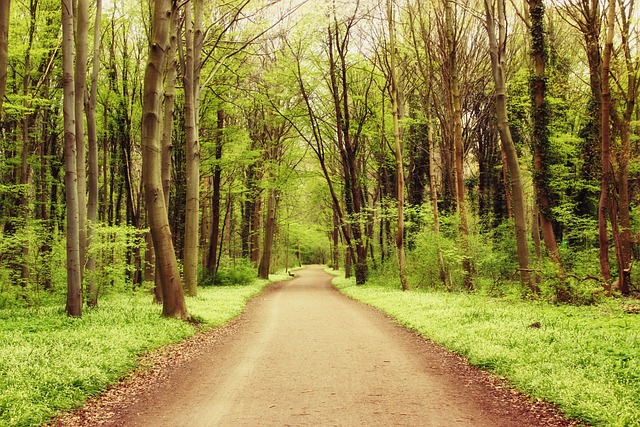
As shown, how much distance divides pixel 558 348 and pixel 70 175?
Answer: 10468mm

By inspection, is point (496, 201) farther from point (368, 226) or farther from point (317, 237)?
point (317, 237)

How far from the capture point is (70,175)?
10.6 metres

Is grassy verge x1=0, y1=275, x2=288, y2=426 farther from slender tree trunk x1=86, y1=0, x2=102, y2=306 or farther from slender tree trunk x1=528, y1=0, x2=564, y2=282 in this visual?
slender tree trunk x1=528, y1=0, x2=564, y2=282

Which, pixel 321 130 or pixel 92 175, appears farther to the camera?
pixel 321 130

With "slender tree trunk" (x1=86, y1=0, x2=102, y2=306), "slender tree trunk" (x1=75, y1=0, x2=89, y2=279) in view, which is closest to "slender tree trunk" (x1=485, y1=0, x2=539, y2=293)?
"slender tree trunk" (x1=75, y1=0, x2=89, y2=279)

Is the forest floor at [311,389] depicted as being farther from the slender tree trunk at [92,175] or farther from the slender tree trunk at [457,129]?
the slender tree trunk at [457,129]

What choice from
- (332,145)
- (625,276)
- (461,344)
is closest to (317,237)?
(332,145)

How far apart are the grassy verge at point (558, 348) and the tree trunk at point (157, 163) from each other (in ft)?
19.3

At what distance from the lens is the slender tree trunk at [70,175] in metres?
10.5

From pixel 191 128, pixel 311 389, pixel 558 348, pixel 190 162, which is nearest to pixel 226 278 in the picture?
pixel 190 162

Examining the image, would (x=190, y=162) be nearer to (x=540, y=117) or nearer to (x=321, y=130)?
(x=540, y=117)

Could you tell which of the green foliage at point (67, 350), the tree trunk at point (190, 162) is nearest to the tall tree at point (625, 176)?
the green foliage at point (67, 350)

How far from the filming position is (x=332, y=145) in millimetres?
32188

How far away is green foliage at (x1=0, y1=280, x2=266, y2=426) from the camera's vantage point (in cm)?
518
